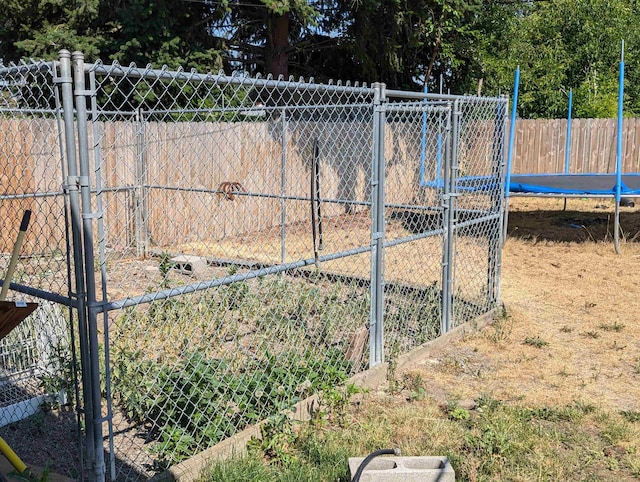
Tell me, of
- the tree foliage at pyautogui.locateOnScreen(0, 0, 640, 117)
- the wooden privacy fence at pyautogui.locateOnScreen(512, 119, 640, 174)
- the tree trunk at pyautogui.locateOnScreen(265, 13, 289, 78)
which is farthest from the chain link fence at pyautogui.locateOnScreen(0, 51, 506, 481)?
the wooden privacy fence at pyautogui.locateOnScreen(512, 119, 640, 174)

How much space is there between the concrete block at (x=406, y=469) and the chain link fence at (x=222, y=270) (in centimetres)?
92

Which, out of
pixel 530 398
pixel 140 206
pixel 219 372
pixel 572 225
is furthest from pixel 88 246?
pixel 572 225

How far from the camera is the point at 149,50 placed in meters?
14.5

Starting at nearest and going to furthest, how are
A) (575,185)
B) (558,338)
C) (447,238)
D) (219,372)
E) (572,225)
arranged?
(219,372)
(447,238)
(558,338)
(575,185)
(572,225)

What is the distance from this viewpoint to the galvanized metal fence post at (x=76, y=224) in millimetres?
2812

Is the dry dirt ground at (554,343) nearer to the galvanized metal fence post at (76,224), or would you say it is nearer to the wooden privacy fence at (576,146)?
the galvanized metal fence post at (76,224)

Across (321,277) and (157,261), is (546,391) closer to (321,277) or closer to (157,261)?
(321,277)

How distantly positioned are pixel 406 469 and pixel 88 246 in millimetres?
1802

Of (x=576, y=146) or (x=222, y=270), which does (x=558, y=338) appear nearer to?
(x=222, y=270)

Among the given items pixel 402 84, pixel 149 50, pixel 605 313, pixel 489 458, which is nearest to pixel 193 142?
pixel 149 50

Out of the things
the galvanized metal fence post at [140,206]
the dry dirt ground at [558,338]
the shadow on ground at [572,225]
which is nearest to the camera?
the dry dirt ground at [558,338]

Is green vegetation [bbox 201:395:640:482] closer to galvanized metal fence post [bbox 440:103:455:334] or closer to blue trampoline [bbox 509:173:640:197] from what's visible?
galvanized metal fence post [bbox 440:103:455:334]

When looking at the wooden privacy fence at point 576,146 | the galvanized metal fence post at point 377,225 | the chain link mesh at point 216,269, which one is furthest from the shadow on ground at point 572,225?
the galvanized metal fence post at point 377,225

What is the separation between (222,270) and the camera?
870 cm
